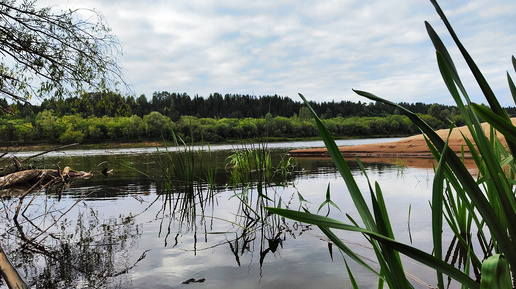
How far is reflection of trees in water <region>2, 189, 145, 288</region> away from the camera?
1804mm

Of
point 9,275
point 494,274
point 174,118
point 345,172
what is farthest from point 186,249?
point 174,118

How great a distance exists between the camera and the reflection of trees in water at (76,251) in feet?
5.92

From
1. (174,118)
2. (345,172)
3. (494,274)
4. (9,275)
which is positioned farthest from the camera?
(174,118)

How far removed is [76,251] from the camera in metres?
2.28

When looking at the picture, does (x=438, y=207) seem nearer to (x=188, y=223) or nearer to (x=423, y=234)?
(x=423, y=234)

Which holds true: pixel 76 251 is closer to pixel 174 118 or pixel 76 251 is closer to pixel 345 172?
pixel 345 172

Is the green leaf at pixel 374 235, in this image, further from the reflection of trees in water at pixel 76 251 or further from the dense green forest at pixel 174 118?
the dense green forest at pixel 174 118

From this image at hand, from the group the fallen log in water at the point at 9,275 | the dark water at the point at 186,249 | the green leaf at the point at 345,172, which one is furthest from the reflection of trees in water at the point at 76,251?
the green leaf at the point at 345,172

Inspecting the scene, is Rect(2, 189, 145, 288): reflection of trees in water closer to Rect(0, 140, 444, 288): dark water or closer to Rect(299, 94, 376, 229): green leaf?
Rect(0, 140, 444, 288): dark water

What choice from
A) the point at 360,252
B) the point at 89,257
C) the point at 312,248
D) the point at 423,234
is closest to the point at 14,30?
the point at 89,257

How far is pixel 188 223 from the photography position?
10.1 ft

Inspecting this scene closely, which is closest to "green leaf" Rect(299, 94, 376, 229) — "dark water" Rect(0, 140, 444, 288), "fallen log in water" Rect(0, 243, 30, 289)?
"fallen log in water" Rect(0, 243, 30, 289)

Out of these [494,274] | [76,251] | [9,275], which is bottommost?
[76,251]

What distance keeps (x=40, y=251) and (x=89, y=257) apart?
1.52 feet
